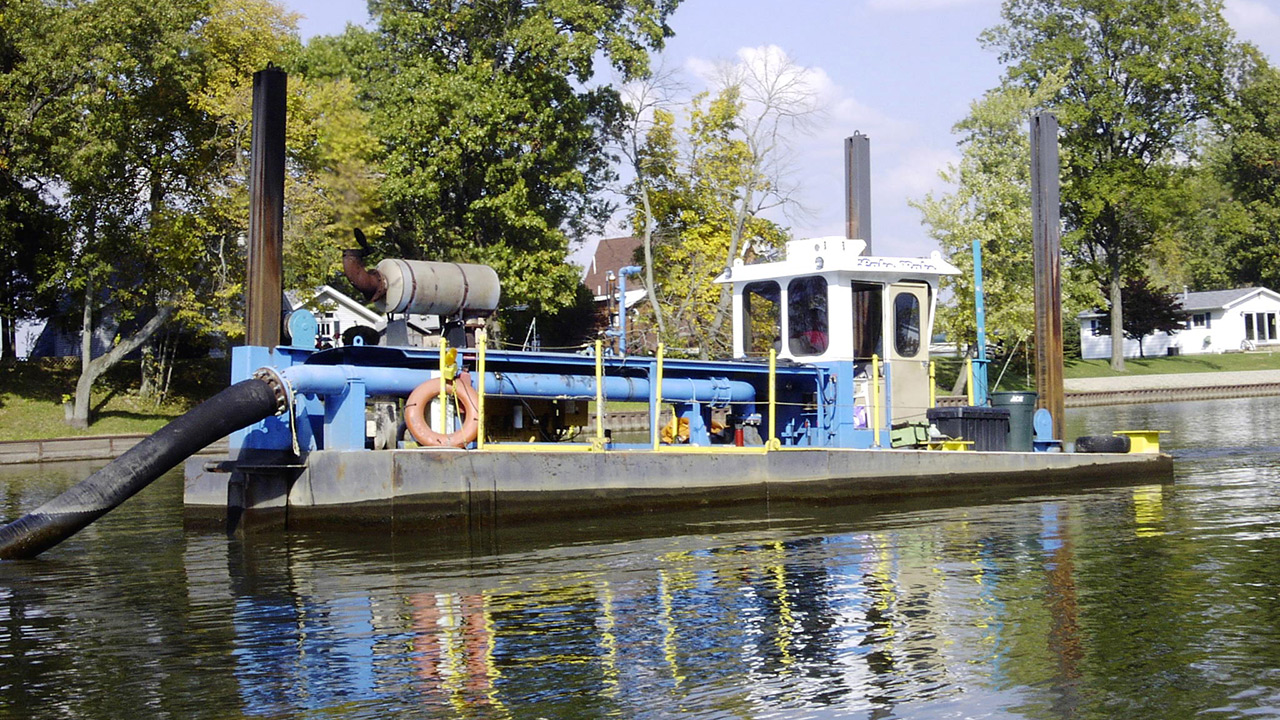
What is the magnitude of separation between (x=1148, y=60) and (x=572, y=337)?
2807cm

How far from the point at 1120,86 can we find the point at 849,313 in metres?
45.6

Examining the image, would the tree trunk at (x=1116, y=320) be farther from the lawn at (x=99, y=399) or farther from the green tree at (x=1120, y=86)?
the lawn at (x=99, y=399)

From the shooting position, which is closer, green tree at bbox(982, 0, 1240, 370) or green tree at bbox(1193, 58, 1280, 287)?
green tree at bbox(982, 0, 1240, 370)

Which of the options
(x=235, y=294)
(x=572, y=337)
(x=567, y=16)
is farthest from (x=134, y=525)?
(x=572, y=337)

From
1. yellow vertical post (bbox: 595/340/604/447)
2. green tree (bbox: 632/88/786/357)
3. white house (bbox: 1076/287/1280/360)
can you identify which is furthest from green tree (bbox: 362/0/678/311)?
white house (bbox: 1076/287/1280/360)

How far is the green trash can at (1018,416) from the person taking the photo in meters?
19.5

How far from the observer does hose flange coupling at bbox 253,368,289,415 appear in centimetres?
1412

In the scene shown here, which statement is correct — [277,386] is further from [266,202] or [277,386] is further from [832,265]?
[832,265]

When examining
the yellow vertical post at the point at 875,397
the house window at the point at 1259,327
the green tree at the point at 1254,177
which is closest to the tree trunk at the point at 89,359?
the yellow vertical post at the point at 875,397

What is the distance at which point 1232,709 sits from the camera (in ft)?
25.1

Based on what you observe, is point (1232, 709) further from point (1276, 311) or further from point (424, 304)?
point (1276, 311)

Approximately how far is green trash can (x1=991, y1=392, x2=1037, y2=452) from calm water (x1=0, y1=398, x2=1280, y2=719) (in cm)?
300

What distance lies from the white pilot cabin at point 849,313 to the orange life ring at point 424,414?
512 cm

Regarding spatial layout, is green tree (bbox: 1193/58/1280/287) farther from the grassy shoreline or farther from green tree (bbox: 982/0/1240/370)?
the grassy shoreline
